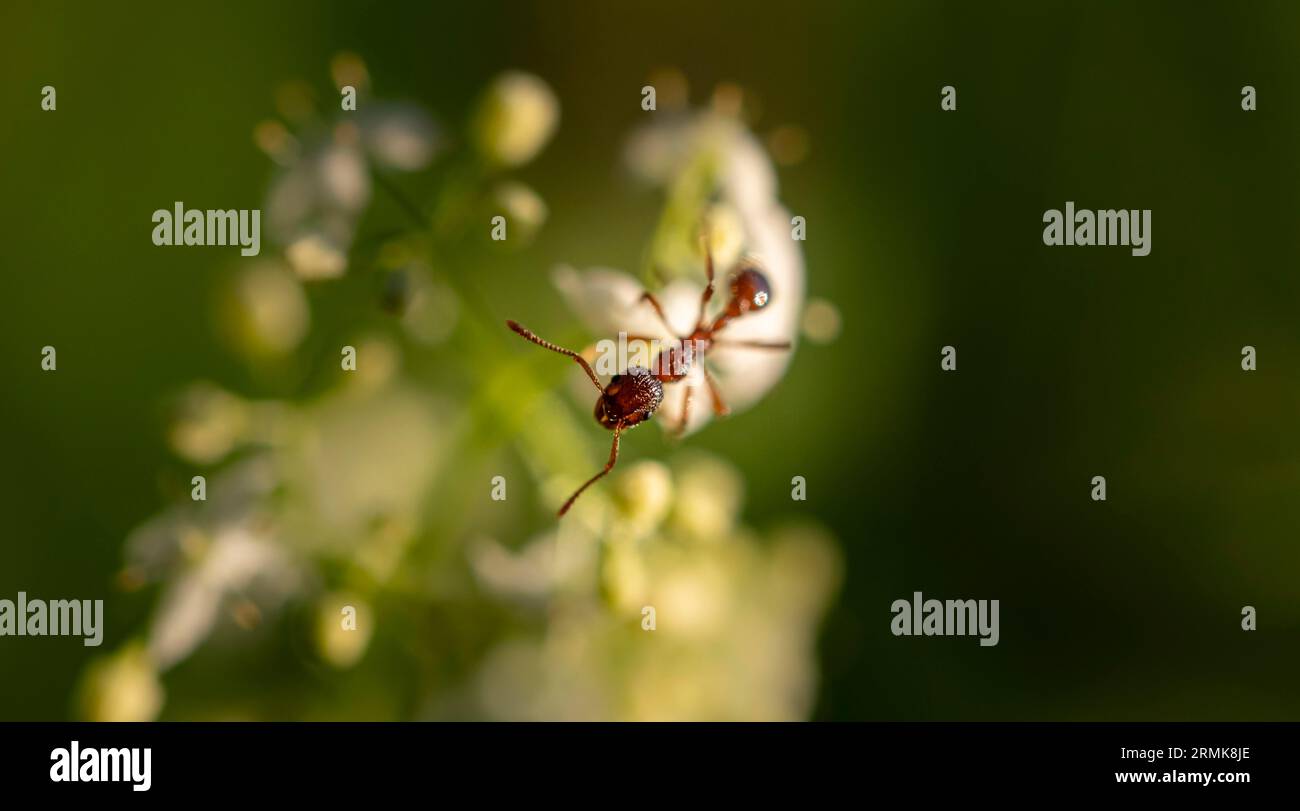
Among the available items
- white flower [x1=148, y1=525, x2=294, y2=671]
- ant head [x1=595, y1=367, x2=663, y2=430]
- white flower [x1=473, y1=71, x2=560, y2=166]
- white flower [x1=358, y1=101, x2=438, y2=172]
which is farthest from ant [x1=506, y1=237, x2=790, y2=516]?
white flower [x1=148, y1=525, x2=294, y2=671]

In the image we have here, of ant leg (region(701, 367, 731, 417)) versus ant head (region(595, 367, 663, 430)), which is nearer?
ant head (region(595, 367, 663, 430))

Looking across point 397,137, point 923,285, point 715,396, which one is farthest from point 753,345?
point 923,285

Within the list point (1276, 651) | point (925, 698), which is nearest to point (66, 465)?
point (925, 698)

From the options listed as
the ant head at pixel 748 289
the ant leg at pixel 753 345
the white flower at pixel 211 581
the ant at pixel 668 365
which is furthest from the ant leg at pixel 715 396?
the white flower at pixel 211 581

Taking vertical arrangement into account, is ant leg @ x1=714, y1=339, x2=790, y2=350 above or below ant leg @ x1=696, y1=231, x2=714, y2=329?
below

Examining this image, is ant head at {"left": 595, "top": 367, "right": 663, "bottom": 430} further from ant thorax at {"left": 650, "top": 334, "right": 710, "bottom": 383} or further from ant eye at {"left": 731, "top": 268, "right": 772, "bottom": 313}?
ant eye at {"left": 731, "top": 268, "right": 772, "bottom": 313}

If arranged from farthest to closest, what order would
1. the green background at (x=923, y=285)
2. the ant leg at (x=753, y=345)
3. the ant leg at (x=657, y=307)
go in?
the green background at (x=923, y=285)
the ant leg at (x=753, y=345)
the ant leg at (x=657, y=307)

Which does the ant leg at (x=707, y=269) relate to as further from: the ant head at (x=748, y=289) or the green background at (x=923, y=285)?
the green background at (x=923, y=285)
